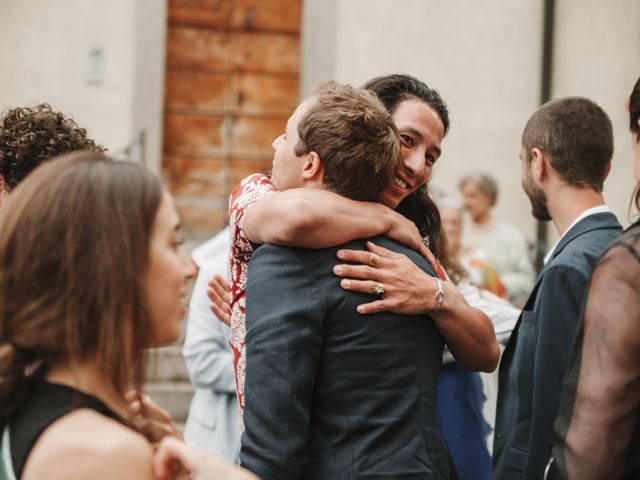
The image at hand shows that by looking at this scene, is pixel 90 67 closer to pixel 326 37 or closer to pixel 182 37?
pixel 182 37

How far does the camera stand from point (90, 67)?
9078 millimetres

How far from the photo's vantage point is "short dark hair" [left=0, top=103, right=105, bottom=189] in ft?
8.84

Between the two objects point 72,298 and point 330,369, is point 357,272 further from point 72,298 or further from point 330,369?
point 72,298

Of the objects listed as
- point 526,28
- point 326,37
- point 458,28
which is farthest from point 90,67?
point 526,28

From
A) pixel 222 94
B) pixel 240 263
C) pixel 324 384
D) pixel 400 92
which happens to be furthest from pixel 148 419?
pixel 222 94

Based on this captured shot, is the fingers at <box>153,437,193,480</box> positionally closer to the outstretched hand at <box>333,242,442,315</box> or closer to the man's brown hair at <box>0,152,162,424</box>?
the man's brown hair at <box>0,152,162,424</box>

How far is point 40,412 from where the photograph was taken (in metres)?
1.55

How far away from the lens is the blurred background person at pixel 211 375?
4.48m

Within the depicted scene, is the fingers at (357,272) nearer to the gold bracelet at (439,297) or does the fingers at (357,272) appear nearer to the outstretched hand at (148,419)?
the gold bracelet at (439,297)

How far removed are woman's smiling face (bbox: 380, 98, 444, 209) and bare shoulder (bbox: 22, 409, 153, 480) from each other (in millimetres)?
1348

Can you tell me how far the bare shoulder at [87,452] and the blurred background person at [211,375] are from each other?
2.93 m

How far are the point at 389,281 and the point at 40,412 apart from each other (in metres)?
0.98

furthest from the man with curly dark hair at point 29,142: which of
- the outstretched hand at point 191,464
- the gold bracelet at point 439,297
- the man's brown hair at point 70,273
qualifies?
the outstretched hand at point 191,464

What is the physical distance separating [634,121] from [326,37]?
286 inches
